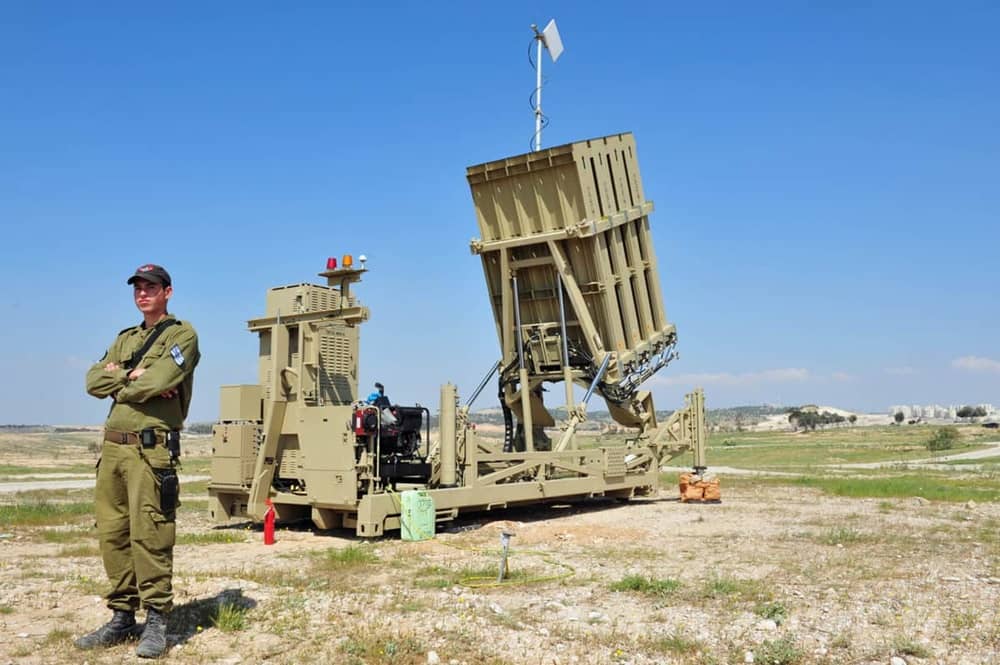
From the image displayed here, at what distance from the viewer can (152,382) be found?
5977 mm

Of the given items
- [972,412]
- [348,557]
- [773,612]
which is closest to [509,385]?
[348,557]

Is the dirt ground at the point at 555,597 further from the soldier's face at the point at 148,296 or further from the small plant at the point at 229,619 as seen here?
the soldier's face at the point at 148,296

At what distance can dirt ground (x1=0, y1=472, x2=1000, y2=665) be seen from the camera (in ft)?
20.0

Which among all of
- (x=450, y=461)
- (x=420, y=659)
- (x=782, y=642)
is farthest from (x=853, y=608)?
(x=450, y=461)

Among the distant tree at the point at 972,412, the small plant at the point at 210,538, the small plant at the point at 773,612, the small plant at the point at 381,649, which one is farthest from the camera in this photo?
the distant tree at the point at 972,412

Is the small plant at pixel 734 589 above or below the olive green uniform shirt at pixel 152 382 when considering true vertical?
below

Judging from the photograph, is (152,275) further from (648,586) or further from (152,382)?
(648,586)

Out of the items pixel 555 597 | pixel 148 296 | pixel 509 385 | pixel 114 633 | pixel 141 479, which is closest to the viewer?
pixel 141 479

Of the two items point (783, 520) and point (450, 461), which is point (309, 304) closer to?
point (450, 461)

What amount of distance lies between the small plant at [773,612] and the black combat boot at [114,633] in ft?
15.4

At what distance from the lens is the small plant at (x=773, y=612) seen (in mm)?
6953

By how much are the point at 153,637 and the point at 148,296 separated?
2297 mm

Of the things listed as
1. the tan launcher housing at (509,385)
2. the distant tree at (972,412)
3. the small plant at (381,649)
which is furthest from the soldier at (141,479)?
the distant tree at (972,412)

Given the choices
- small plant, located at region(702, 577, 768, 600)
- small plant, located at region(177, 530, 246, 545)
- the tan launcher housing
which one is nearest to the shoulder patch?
small plant, located at region(702, 577, 768, 600)
